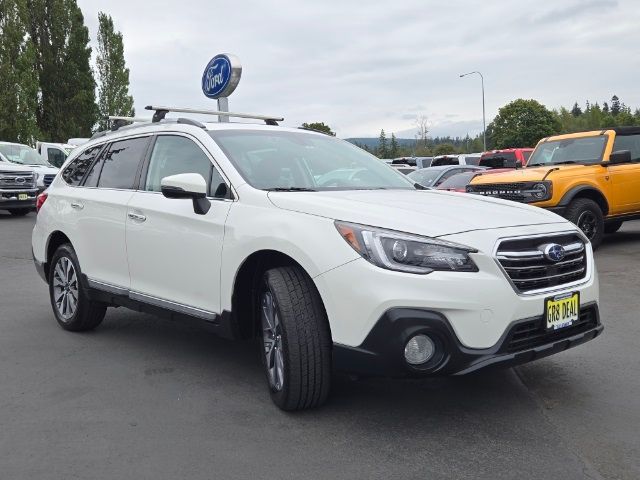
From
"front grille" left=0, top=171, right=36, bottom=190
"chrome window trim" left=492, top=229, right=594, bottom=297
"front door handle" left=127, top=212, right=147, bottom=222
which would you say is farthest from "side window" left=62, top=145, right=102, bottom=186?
"front grille" left=0, top=171, right=36, bottom=190

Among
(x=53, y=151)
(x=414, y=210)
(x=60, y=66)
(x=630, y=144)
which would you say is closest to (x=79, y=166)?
(x=414, y=210)

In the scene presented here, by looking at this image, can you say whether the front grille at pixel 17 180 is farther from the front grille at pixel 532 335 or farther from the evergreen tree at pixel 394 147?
the evergreen tree at pixel 394 147

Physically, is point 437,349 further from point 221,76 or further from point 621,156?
point 621,156


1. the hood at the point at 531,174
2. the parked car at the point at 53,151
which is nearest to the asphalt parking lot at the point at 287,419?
the hood at the point at 531,174

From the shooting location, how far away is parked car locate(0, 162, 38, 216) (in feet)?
60.1

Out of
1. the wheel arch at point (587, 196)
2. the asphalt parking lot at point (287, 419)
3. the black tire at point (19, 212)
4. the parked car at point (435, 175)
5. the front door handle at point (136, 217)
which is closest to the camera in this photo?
the asphalt parking lot at point (287, 419)

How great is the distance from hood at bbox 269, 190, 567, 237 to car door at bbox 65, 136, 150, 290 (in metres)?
1.61

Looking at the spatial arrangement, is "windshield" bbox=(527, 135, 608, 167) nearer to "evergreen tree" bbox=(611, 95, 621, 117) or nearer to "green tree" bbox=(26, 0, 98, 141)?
"green tree" bbox=(26, 0, 98, 141)

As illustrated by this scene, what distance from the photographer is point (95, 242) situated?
531cm

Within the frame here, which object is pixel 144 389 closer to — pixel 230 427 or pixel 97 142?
pixel 230 427

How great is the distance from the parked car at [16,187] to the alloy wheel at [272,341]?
54.4 feet

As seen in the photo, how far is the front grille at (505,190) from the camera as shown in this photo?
9758 mm

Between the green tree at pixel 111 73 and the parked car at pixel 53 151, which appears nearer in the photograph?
the parked car at pixel 53 151

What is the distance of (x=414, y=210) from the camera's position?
366cm
